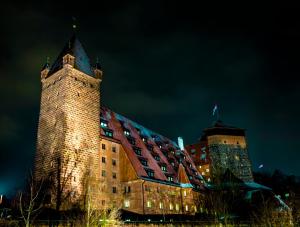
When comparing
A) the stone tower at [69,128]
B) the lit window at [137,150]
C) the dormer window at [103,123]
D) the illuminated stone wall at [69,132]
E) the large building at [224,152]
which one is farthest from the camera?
the large building at [224,152]

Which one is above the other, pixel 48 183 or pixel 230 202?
pixel 48 183

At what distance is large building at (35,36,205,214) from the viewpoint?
44438 millimetres

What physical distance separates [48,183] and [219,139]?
181 feet

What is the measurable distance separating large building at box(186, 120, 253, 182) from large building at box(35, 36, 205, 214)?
27141mm

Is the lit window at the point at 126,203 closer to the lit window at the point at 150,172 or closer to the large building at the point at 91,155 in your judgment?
the large building at the point at 91,155

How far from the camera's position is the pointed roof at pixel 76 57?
52031 mm

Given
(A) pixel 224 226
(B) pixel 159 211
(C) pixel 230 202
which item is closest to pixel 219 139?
(C) pixel 230 202

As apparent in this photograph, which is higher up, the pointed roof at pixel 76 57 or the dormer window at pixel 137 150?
the pointed roof at pixel 76 57

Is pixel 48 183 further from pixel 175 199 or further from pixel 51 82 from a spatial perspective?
pixel 175 199

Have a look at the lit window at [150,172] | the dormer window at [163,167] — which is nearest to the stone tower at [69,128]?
the lit window at [150,172]

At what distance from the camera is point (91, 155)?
48.1 meters

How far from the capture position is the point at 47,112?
49906mm

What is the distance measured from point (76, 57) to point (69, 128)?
43.5ft

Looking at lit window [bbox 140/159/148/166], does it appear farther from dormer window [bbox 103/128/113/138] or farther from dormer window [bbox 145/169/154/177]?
dormer window [bbox 103/128/113/138]
